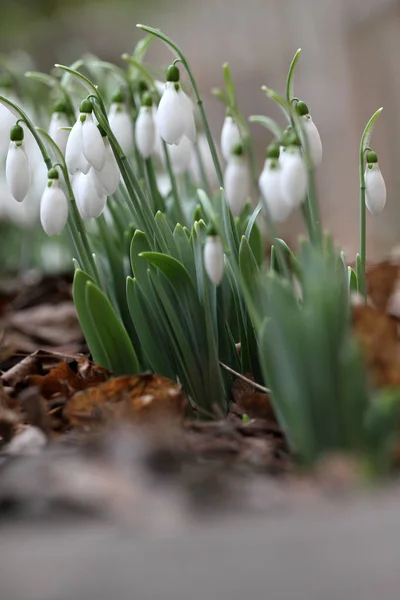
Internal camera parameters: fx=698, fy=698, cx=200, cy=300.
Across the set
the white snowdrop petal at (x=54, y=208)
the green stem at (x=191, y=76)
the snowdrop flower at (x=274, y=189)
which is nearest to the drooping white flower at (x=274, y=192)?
the snowdrop flower at (x=274, y=189)

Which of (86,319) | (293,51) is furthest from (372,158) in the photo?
(293,51)

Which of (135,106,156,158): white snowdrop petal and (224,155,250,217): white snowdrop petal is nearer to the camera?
(224,155,250,217): white snowdrop petal

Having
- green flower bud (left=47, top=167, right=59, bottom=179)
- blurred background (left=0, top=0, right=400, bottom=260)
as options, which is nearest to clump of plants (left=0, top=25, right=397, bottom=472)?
green flower bud (left=47, top=167, right=59, bottom=179)

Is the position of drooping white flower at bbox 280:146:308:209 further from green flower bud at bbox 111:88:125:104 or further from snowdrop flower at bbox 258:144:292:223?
green flower bud at bbox 111:88:125:104

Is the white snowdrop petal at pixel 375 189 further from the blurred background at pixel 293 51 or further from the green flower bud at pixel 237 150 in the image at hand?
the blurred background at pixel 293 51

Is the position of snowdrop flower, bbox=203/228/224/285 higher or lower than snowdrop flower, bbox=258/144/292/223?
lower

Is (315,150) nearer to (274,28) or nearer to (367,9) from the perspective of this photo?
(367,9)
